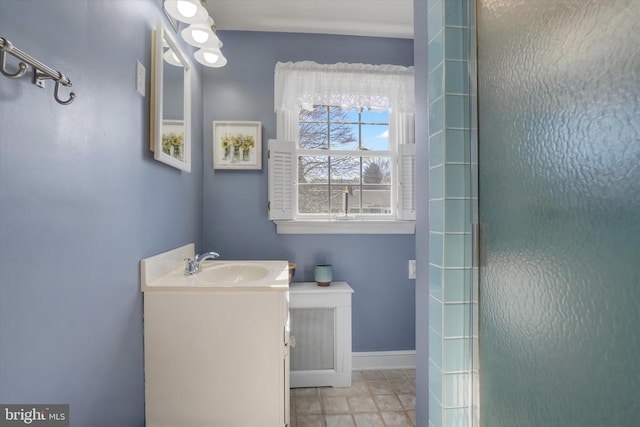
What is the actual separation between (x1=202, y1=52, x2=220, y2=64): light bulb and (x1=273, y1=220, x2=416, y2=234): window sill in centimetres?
112

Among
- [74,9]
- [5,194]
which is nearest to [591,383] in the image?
[5,194]

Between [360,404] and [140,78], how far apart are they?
2.10m

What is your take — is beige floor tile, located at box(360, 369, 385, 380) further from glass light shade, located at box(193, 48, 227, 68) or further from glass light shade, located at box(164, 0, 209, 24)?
glass light shade, located at box(164, 0, 209, 24)

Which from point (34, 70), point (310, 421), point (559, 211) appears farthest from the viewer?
point (310, 421)

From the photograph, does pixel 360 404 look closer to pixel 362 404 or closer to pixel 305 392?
pixel 362 404

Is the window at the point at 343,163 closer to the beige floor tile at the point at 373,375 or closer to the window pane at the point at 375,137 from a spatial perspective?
the window pane at the point at 375,137

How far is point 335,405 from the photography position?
189 cm

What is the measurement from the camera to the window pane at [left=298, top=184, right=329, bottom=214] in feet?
7.97

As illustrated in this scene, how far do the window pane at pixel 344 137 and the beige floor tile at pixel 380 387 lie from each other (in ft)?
5.66

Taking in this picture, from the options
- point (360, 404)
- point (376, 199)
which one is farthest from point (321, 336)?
point (376, 199)

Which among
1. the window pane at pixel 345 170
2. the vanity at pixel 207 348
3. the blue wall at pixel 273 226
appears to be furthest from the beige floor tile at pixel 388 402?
the window pane at pixel 345 170

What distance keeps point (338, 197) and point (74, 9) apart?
1.83 meters

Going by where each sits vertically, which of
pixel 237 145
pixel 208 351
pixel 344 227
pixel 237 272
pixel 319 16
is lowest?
pixel 208 351

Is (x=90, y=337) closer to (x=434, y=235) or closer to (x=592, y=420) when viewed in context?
(x=434, y=235)
